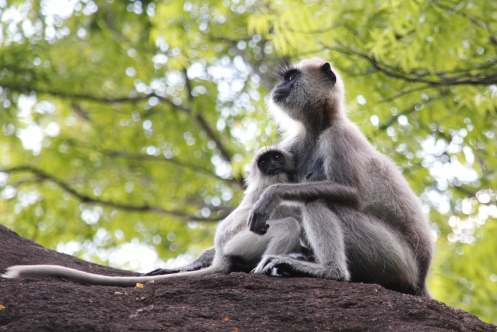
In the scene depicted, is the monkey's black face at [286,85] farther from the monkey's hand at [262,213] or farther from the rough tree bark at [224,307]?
the rough tree bark at [224,307]

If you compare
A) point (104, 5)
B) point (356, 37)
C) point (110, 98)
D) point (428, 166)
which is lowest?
point (428, 166)

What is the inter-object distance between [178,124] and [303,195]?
801 centimetres

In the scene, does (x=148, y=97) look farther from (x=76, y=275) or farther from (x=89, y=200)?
(x=76, y=275)

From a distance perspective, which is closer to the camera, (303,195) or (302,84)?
(303,195)

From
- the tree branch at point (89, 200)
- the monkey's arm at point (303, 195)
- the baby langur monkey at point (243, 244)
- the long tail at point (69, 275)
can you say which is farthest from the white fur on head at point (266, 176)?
the tree branch at point (89, 200)

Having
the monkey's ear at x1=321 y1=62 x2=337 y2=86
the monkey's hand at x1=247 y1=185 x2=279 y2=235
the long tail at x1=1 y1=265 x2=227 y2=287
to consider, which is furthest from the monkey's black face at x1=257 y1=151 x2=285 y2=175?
the long tail at x1=1 y1=265 x2=227 y2=287

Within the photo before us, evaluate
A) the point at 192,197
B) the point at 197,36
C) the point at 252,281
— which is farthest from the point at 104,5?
the point at 252,281

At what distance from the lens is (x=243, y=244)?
18.5ft

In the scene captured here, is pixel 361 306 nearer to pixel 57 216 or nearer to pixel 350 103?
pixel 350 103

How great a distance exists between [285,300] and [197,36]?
26.1ft

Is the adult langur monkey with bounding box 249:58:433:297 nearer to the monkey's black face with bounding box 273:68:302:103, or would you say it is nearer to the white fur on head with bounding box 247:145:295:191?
the white fur on head with bounding box 247:145:295:191

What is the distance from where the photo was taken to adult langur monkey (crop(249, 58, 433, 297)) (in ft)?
17.1

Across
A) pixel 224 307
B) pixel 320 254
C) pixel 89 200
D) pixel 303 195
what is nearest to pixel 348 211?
pixel 303 195

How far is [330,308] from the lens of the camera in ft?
14.5
